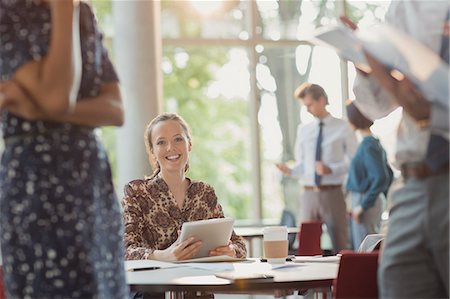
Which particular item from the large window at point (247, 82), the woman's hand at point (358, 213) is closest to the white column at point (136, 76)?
the large window at point (247, 82)

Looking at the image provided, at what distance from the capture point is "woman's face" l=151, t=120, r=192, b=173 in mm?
4695

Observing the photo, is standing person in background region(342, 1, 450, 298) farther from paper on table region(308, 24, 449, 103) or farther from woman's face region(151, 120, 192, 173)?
woman's face region(151, 120, 192, 173)

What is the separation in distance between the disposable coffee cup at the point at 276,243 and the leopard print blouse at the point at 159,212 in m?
0.36

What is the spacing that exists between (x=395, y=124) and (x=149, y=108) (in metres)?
6.13

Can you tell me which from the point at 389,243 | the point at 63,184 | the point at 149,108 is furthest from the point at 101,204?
the point at 149,108

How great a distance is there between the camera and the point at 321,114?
8.20 m

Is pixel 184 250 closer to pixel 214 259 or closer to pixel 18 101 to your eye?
pixel 214 259

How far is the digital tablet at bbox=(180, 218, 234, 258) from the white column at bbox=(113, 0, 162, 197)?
182 inches

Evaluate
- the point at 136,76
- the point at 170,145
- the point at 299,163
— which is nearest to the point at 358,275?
the point at 170,145

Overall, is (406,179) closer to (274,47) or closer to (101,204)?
(101,204)

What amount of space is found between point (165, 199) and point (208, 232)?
2.09 feet

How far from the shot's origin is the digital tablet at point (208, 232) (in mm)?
3975

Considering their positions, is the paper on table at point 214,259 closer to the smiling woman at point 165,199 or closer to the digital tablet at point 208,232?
the digital tablet at point 208,232

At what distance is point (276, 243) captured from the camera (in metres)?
4.03
